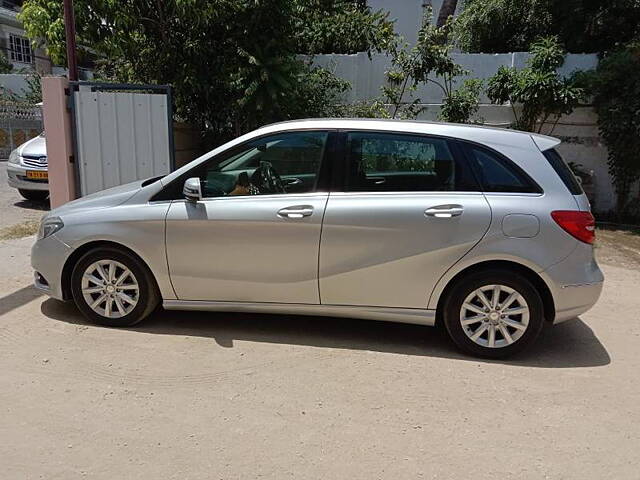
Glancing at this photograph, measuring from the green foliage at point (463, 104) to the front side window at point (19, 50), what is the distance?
25078 millimetres

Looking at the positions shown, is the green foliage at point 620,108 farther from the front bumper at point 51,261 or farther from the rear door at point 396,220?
the front bumper at point 51,261

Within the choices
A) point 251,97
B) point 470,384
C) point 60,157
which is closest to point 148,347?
point 470,384

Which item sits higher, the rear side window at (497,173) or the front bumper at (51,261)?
the rear side window at (497,173)

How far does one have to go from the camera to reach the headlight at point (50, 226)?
4.64m

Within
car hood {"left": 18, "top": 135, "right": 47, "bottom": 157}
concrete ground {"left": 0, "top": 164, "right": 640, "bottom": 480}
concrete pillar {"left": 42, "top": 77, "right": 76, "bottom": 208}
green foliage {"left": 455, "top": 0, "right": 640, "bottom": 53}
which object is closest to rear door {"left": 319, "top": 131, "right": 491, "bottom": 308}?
concrete ground {"left": 0, "top": 164, "right": 640, "bottom": 480}

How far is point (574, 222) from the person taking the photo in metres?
4.04

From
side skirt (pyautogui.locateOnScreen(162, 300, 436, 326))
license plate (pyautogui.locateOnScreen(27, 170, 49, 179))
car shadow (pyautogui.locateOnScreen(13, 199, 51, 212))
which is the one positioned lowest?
car shadow (pyautogui.locateOnScreen(13, 199, 51, 212))

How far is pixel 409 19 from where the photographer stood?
21641 mm

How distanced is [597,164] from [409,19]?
14149 millimetres

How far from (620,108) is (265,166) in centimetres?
654

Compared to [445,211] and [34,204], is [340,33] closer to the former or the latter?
[34,204]

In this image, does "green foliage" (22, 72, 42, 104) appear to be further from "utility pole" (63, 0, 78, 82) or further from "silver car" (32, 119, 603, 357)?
"silver car" (32, 119, 603, 357)

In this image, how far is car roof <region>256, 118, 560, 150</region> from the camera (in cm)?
427

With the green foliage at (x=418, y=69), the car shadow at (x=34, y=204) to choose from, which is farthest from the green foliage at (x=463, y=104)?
the car shadow at (x=34, y=204)
